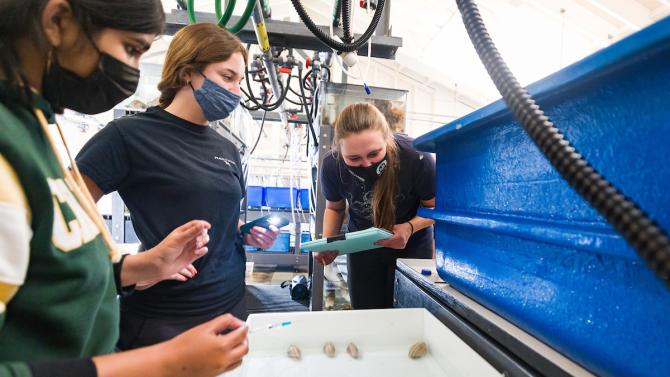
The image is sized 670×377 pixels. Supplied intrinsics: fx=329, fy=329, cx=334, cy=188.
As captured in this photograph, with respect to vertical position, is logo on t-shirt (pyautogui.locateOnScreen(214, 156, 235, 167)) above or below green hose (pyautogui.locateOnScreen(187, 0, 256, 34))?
below

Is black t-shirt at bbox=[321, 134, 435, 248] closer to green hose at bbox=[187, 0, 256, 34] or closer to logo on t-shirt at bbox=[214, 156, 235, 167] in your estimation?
logo on t-shirt at bbox=[214, 156, 235, 167]

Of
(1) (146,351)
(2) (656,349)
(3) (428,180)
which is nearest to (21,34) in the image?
(1) (146,351)

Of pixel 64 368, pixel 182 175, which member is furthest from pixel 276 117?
pixel 64 368

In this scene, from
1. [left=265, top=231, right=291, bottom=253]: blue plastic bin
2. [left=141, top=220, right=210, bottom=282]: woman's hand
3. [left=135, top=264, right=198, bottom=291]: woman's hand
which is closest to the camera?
[left=141, top=220, right=210, bottom=282]: woman's hand

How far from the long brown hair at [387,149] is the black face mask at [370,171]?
0.05 feet

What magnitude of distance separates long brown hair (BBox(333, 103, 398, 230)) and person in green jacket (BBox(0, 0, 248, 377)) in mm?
727

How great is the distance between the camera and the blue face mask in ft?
3.04

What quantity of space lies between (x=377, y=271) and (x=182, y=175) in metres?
0.86

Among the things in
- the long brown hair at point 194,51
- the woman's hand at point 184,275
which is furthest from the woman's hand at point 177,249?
the long brown hair at point 194,51

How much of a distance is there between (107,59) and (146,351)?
1.21ft

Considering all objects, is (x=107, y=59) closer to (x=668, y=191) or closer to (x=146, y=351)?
(x=146, y=351)

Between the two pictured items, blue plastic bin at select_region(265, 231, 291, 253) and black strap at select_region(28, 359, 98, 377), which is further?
blue plastic bin at select_region(265, 231, 291, 253)

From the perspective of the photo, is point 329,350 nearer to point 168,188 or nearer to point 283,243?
point 168,188

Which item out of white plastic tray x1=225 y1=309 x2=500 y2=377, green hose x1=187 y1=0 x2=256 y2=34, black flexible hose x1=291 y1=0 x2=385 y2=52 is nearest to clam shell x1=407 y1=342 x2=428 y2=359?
white plastic tray x1=225 y1=309 x2=500 y2=377
